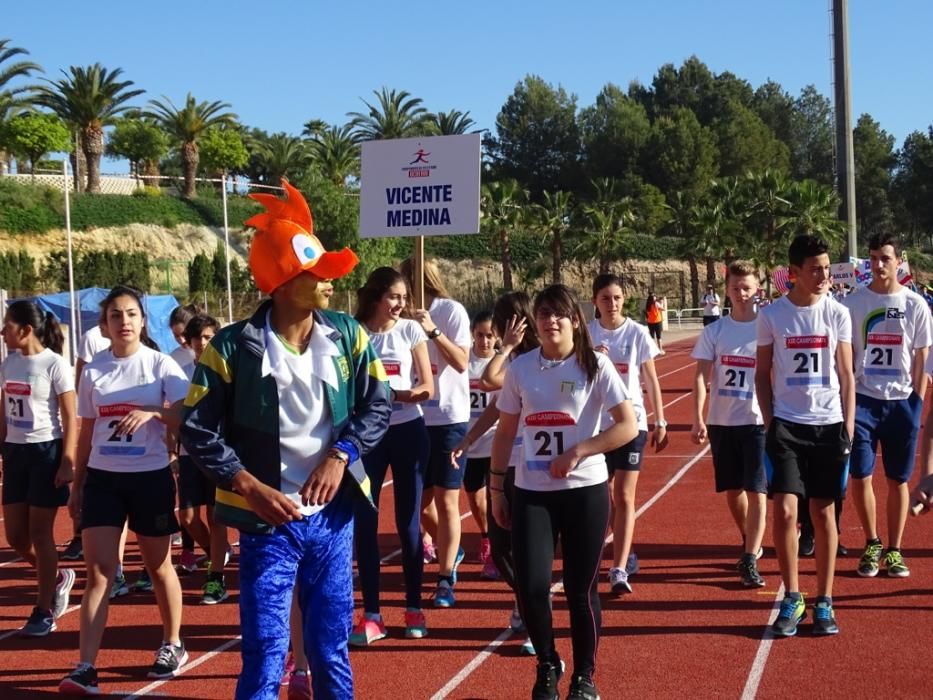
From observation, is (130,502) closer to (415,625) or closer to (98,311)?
(415,625)

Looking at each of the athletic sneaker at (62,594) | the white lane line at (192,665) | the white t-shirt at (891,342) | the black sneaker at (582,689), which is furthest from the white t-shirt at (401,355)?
the white t-shirt at (891,342)

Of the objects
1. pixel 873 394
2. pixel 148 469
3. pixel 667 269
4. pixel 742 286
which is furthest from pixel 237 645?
pixel 667 269

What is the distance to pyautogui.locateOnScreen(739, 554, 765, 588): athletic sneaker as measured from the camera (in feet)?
24.6

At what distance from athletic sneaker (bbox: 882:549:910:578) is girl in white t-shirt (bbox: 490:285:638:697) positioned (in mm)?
3276

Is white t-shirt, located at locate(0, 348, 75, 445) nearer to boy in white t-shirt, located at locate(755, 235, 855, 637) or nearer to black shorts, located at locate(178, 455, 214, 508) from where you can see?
black shorts, located at locate(178, 455, 214, 508)

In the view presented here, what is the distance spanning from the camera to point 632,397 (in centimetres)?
731

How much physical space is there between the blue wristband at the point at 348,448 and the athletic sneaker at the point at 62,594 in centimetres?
397

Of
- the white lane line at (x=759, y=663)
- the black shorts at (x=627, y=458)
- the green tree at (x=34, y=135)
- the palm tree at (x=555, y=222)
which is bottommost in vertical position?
the white lane line at (x=759, y=663)

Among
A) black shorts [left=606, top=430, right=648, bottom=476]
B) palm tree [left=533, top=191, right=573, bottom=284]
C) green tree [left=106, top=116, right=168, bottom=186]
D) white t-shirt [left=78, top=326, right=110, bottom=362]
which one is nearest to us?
black shorts [left=606, top=430, right=648, bottom=476]

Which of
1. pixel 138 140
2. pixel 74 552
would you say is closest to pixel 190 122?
pixel 138 140

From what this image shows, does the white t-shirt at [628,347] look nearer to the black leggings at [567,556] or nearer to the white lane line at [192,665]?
the black leggings at [567,556]

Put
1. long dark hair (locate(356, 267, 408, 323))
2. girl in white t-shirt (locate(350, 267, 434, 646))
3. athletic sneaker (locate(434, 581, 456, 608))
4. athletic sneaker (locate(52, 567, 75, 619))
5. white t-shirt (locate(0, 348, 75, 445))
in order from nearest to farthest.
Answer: girl in white t-shirt (locate(350, 267, 434, 646)) < long dark hair (locate(356, 267, 408, 323)) < white t-shirt (locate(0, 348, 75, 445)) < athletic sneaker (locate(52, 567, 75, 619)) < athletic sneaker (locate(434, 581, 456, 608))

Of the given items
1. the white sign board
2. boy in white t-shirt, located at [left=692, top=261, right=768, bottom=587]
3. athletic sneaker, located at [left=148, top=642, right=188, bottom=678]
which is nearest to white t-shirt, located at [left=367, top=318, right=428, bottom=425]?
the white sign board

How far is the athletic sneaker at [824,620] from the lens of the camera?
248 inches
